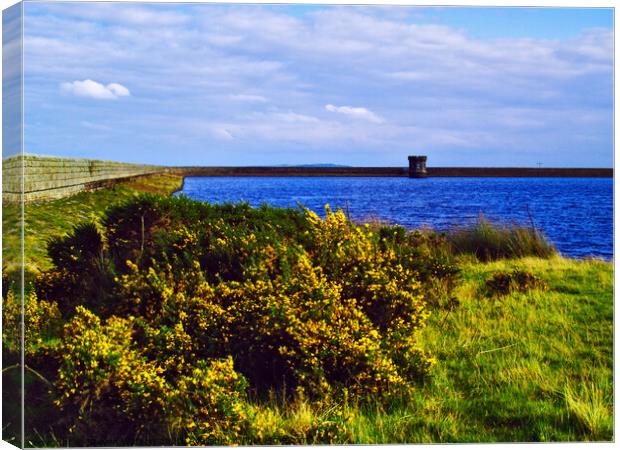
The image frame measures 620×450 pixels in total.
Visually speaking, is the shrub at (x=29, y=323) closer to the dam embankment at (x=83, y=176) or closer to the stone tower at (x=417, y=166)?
the dam embankment at (x=83, y=176)

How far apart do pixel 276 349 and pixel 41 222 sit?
379cm

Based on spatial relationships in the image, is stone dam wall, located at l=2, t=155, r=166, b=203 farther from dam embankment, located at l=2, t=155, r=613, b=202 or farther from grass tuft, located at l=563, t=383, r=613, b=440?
grass tuft, located at l=563, t=383, r=613, b=440

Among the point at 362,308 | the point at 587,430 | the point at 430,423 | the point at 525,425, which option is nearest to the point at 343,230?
the point at 362,308

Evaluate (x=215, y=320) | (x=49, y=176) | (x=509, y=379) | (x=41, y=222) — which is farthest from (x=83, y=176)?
(x=509, y=379)

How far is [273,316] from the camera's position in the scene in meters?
5.07

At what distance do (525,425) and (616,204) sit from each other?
2.27 metres

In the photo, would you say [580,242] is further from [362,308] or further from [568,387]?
[362,308]

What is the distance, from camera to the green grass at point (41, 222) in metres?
5.40

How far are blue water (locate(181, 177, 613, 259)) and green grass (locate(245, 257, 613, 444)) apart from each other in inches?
34.8

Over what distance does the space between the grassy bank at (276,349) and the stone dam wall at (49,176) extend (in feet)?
3.13

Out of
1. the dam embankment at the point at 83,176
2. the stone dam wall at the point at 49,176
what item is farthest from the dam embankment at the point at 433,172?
the stone dam wall at the point at 49,176

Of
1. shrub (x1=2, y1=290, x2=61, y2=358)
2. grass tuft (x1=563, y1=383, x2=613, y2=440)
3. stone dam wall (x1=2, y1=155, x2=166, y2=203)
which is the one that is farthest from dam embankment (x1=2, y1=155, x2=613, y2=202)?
grass tuft (x1=563, y1=383, x2=613, y2=440)

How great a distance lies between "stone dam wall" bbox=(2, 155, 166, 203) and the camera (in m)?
5.41

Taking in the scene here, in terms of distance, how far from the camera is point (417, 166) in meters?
7.12
